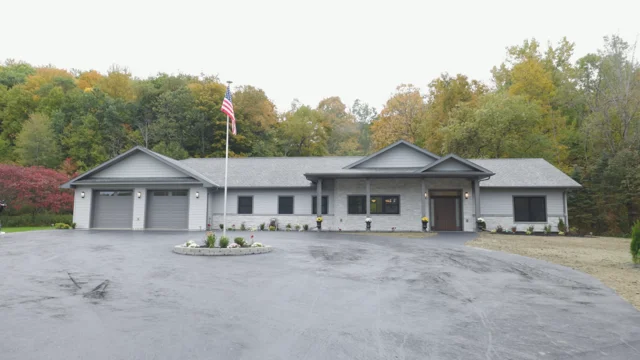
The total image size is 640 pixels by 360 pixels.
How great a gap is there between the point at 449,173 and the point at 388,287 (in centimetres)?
1508

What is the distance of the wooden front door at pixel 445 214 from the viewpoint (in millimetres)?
23031

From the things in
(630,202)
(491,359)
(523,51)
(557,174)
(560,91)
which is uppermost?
(523,51)

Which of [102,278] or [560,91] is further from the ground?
[560,91]

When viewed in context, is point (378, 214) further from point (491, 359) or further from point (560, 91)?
point (560, 91)

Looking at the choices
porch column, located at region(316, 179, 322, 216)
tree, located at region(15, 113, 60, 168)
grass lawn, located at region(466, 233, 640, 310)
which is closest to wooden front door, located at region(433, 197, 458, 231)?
porch column, located at region(316, 179, 322, 216)

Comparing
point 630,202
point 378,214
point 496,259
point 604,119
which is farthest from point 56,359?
point 604,119

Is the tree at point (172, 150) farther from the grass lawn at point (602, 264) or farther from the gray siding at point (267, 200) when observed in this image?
the grass lawn at point (602, 264)

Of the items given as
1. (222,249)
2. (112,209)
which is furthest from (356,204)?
(112,209)

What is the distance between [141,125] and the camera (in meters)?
44.0

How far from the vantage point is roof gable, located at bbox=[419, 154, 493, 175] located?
68.3ft

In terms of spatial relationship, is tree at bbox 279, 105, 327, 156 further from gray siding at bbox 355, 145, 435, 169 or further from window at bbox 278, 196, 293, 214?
gray siding at bbox 355, 145, 435, 169

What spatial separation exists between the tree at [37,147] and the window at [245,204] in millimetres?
24965

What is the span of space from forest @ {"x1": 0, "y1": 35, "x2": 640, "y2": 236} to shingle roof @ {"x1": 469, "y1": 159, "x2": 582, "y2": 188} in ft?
12.9

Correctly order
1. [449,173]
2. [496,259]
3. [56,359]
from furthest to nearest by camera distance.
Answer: [449,173]
[496,259]
[56,359]
